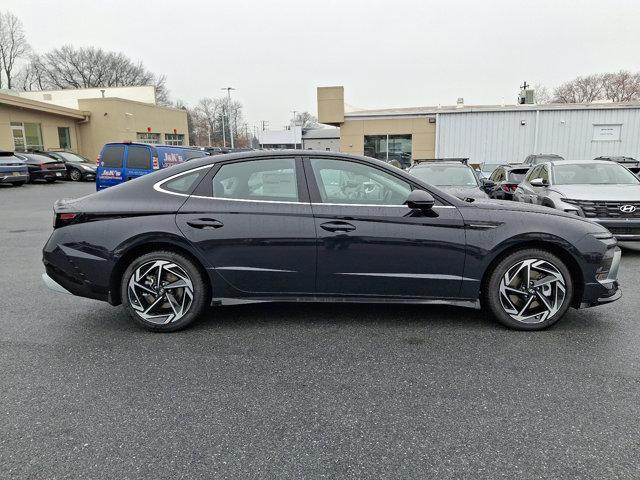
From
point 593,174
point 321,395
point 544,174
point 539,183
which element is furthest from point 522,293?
point 544,174

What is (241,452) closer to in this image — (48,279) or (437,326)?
(437,326)

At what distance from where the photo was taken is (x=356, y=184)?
4070 millimetres

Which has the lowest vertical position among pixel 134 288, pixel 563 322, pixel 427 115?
pixel 563 322

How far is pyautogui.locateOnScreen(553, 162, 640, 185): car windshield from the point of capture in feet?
26.1

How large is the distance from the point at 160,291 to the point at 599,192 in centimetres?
659

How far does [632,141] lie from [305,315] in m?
25.1

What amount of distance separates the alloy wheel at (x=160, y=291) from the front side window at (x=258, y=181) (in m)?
0.77

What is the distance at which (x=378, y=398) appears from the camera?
2.93 m

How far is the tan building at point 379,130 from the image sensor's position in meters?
24.8

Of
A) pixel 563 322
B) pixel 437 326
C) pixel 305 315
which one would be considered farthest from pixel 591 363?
pixel 305 315

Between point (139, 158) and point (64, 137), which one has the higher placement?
point (64, 137)

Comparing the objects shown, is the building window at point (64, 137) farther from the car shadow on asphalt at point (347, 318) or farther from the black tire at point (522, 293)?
the black tire at point (522, 293)

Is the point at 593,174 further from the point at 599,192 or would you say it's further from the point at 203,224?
the point at 203,224

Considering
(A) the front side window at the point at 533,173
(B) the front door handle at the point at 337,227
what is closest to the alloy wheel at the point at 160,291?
(B) the front door handle at the point at 337,227
